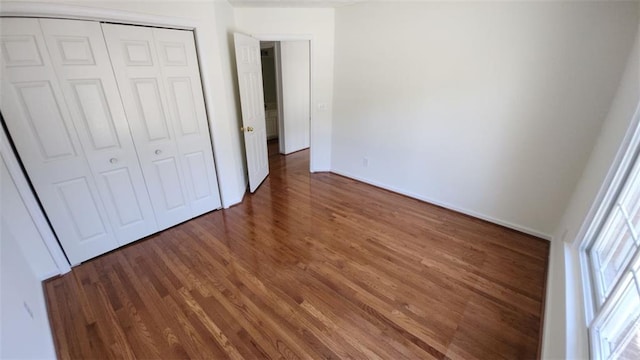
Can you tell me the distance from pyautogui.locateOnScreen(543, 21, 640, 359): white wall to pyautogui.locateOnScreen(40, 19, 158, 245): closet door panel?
318 centimetres

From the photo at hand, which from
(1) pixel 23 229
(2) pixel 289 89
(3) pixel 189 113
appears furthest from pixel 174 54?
(2) pixel 289 89

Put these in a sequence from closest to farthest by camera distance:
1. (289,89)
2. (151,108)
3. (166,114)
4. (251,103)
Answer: (151,108), (166,114), (251,103), (289,89)

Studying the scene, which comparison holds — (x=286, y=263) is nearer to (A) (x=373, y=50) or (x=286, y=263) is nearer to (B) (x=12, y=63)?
(B) (x=12, y=63)

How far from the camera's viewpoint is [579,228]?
6.06 ft

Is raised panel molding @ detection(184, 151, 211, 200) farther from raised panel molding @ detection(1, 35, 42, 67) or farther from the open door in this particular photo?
raised panel molding @ detection(1, 35, 42, 67)

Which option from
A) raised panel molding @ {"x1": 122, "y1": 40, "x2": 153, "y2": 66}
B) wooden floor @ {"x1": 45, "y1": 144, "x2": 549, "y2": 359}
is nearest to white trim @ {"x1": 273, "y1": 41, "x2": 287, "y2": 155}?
wooden floor @ {"x1": 45, "y1": 144, "x2": 549, "y2": 359}

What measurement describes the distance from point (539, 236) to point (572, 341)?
72.3 inches

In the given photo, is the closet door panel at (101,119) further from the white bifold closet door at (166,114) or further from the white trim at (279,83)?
the white trim at (279,83)

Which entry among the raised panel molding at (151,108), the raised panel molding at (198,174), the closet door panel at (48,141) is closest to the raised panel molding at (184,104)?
the raised panel molding at (151,108)

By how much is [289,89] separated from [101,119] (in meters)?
3.14

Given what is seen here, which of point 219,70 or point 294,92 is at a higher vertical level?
point 219,70

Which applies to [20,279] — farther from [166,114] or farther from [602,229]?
[602,229]

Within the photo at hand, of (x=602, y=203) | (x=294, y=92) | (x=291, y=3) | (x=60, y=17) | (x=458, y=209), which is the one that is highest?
(x=291, y=3)

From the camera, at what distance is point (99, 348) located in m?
1.60
